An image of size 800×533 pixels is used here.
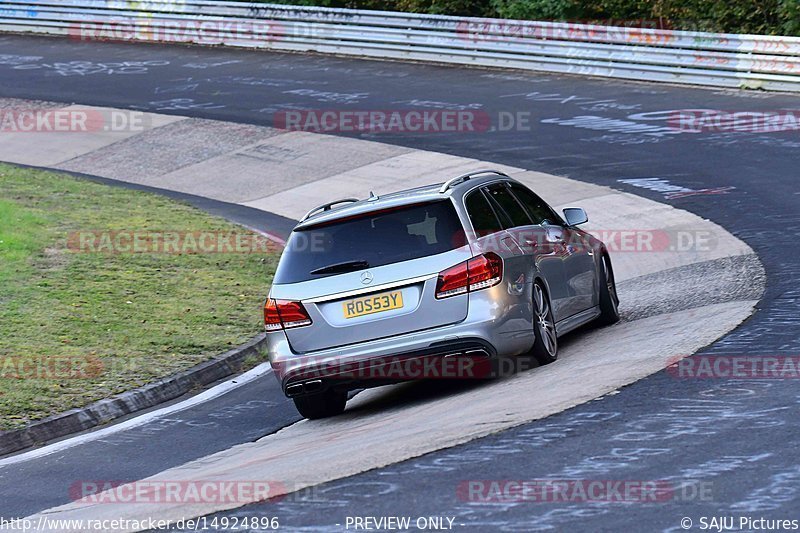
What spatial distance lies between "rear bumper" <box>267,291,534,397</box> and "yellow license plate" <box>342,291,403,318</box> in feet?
0.69

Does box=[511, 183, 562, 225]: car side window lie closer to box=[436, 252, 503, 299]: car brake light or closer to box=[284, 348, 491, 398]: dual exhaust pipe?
box=[436, 252, 503, 299]: car brake light

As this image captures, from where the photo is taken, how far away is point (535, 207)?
11305 mm

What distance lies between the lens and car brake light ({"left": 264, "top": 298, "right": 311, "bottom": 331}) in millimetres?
9469

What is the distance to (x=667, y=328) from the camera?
10.6 metres

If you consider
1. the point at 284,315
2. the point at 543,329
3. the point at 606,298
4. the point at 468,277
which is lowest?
the point at 606,298

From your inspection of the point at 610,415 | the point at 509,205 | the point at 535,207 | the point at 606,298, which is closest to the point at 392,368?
the point at 610,415

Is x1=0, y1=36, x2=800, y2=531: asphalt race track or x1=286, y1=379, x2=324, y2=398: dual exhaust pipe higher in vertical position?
x1=0, y1=36, x2=800, y2=531: asphalt race track

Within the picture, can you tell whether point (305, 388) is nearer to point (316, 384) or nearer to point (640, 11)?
point (316, 384)

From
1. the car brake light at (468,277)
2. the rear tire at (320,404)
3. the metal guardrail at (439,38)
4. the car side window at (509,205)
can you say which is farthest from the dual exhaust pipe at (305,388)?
the metal guardrail at (439,38)

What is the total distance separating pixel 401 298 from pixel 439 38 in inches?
824

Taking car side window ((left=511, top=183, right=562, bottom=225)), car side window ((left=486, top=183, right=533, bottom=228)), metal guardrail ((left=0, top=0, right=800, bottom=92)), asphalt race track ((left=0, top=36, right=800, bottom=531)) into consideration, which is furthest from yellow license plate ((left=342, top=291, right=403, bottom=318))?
metal guardrail ((left=0, top=0, right=800, bottom=92))

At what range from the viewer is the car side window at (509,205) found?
10.5 meters

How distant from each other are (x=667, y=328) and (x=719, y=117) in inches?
487

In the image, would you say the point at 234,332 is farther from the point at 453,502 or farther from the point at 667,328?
the point at 453,502
